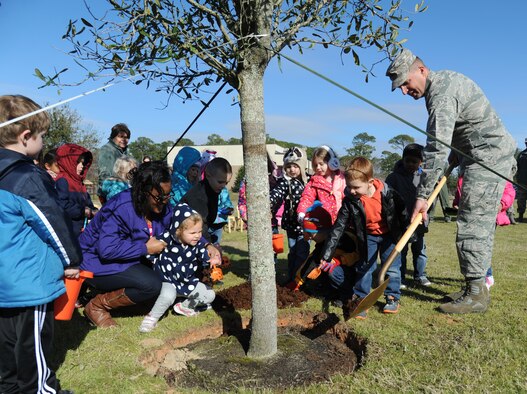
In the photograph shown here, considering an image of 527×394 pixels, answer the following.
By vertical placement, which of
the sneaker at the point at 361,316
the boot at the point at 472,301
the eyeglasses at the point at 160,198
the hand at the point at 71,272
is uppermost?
the eyeglasses at the point at 160,198

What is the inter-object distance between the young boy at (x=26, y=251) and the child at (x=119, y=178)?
287 cm

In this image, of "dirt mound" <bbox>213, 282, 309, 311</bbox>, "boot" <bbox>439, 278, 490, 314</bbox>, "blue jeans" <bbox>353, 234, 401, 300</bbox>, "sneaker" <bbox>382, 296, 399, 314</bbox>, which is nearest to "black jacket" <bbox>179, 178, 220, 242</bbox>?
"dirt mound" <bbox>213, 282, 309, 311</bbox>

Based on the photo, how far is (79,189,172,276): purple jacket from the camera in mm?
4273

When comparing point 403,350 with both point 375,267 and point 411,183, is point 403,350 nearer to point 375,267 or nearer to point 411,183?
point 375,267

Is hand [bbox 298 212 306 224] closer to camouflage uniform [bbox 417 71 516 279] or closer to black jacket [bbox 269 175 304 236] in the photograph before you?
black jacket [bbox 269 175 304 236]

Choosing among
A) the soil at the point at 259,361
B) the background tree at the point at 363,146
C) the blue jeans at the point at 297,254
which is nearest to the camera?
the soil at the point at 259,361

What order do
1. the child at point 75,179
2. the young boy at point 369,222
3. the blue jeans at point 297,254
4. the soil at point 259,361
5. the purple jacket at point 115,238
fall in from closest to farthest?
the soil at point 259,361, the purple jacket at point 115,238, the young boy at point 369,222, the child at point 75,179, the blue jeans at point 297,254

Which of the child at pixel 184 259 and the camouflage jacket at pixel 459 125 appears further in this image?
the child at pixel 184 259

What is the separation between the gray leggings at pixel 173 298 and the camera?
4.31 m

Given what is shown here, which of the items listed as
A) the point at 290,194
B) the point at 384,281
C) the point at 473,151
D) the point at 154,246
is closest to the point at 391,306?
the point at 384,281

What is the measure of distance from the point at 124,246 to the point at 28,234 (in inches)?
62.8

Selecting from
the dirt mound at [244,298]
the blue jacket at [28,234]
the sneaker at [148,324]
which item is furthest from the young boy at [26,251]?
the dirt mound at [244,298]

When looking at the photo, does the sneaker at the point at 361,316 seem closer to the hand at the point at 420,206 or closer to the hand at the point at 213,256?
the hand at the point at 420,206

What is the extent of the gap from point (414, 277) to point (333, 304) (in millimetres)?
1703
